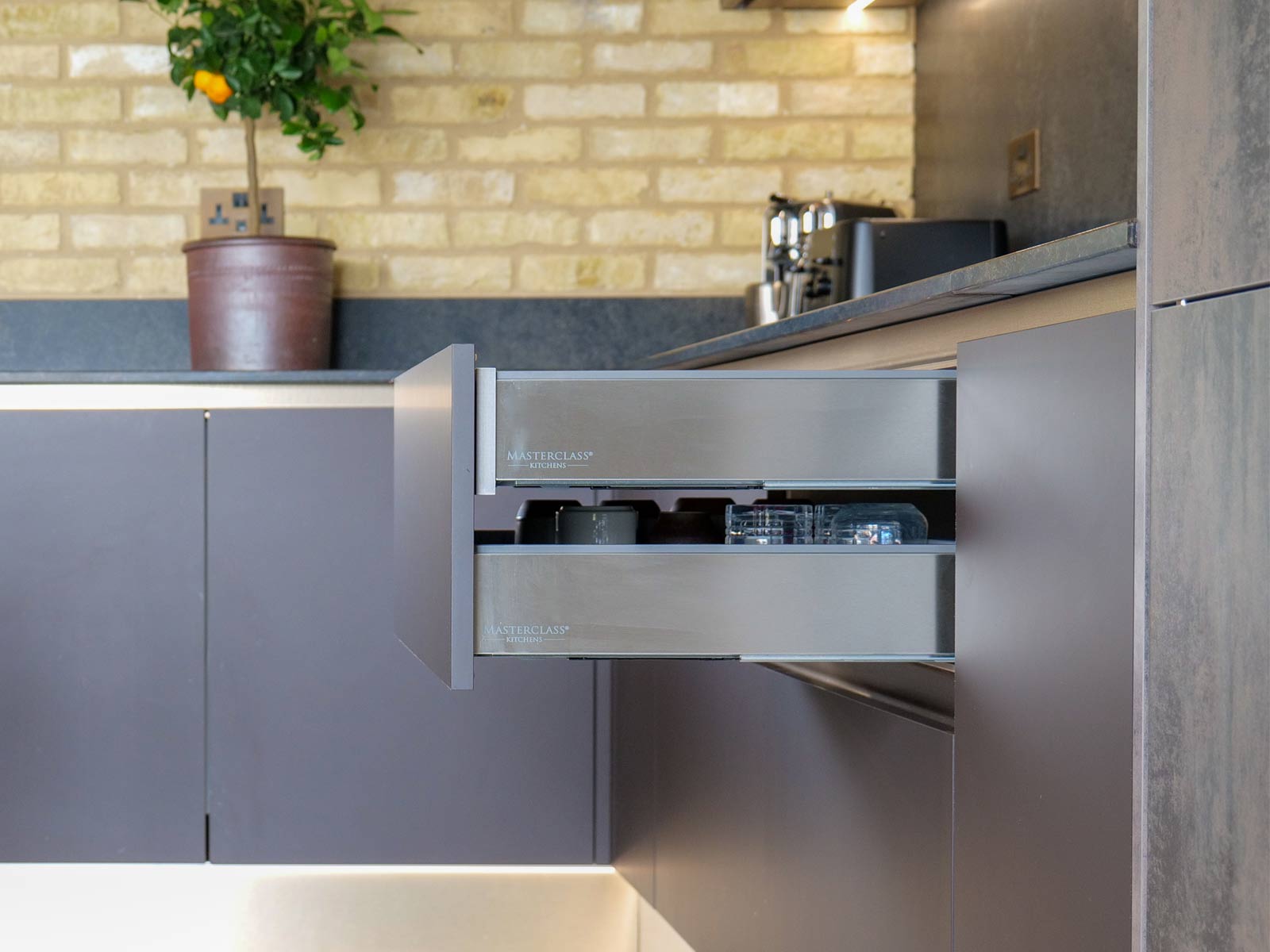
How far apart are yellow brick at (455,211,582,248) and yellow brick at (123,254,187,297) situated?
1.99 ft

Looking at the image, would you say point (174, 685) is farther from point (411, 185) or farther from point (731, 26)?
Answer: point (731, 26)

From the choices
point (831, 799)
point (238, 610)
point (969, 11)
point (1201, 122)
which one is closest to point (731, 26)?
point (969, 11)

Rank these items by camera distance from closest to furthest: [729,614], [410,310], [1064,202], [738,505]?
[729,614] < [738,505] < [1064,202] < [410,310]

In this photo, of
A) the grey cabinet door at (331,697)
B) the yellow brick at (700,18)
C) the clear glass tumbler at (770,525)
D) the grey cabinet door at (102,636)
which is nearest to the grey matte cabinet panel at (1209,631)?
the clear glass tumbler at (770,525)

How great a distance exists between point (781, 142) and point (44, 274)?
161 cm

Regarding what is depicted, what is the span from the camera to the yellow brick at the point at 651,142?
287cm

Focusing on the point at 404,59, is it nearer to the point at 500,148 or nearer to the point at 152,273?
the point at 500,148

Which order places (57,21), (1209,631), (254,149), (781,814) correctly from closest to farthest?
1. (1209,631)
2. (781,814)
3. (254,149)
4. (57,21)

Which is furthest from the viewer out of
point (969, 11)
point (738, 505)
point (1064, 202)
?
point (969, 11)

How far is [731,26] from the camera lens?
287cm

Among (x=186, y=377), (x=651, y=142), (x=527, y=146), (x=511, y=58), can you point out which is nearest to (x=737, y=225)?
(x=651, y=142)

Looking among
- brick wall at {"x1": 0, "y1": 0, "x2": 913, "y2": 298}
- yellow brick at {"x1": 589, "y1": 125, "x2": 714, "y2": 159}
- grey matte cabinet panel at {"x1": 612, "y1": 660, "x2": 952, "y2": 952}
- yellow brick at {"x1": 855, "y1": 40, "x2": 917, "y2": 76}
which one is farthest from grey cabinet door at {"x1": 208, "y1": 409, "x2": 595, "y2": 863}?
yellow brick at {"x1": 855, "y1": 40, "x2": 917, "y2": 76}

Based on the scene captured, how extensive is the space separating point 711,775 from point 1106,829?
87 cm

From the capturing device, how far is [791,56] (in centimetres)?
288
